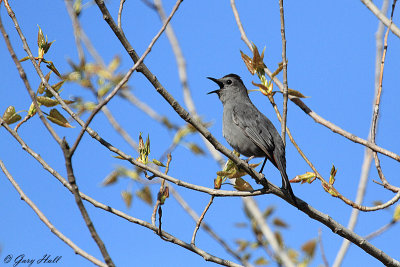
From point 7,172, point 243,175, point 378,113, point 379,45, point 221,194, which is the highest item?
point 379,45

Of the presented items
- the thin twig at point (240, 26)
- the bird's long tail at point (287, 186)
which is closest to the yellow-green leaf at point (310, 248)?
the bird's long tail at point (287, 186)

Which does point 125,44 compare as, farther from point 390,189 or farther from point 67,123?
point 390,189

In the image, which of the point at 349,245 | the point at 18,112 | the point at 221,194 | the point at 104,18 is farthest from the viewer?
the point at 349,245

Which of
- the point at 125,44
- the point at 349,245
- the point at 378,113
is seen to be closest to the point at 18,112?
the point at 125,44

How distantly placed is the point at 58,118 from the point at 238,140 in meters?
3.03

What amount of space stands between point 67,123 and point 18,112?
0.43 m

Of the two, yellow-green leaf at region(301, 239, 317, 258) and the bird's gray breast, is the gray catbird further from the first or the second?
yellow-green leaf at region(301, 239, 317, 258)

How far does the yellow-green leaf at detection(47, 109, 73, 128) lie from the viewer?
3900mm

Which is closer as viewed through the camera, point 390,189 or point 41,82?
point 41,82

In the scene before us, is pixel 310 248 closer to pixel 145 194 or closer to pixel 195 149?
pixel 195 149

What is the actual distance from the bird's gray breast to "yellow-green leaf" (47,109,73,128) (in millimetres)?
2957

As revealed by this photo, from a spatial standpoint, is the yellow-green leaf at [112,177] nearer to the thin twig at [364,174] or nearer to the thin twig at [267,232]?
the thin twig at [267,232]

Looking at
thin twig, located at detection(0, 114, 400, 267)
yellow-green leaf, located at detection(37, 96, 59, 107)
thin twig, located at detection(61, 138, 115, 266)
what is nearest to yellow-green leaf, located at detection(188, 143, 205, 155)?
thin twig, located at detection(0, 114, 400, 267)

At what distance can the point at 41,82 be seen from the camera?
3902mm
